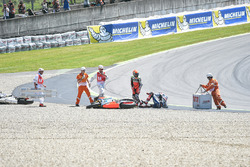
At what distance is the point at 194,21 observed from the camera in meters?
41.6

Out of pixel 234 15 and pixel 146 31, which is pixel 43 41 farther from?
pixel 234 15

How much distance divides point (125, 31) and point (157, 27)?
3.37 m

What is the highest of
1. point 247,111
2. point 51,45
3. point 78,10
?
point 78,10

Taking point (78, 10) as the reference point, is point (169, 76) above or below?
below

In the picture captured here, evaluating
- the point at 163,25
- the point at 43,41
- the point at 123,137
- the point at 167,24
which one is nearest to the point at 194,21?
the point at 167,24

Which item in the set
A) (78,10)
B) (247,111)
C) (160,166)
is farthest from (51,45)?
(160,166)

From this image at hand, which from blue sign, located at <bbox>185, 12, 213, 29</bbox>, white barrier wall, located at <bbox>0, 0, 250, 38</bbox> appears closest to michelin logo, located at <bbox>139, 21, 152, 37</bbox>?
white barrier wall, located at <bbox>0, 0, 250, 38</bbox>

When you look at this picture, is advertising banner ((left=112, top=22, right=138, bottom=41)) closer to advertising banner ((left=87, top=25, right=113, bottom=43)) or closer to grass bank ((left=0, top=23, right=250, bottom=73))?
advertising banner ((left=87, top=25, right=113, bottom=43))

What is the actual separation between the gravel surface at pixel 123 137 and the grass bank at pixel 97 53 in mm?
14614

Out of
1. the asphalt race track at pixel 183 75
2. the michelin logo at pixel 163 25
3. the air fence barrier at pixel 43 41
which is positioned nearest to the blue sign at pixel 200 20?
the michelin logo at pixel 163 25

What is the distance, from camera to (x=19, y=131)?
541 inches

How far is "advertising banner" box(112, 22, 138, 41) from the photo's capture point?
38.2 meters

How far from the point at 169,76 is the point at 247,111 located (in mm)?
9000

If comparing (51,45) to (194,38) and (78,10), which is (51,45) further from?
(194,38)
